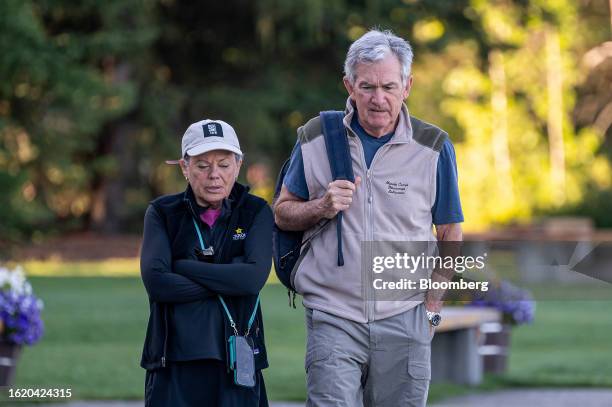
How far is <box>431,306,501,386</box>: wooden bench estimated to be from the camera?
12492 millimetres

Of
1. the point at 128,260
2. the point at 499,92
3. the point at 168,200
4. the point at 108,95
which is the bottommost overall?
the point at 168,200

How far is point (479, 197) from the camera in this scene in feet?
136

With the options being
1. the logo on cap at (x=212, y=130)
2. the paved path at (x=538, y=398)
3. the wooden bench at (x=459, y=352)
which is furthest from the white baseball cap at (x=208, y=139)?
the wooden bench at (x=459, y=352)

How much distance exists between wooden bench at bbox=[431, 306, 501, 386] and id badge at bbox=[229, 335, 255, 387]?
7263 millimetres

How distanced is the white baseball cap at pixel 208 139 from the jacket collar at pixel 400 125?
0.43m

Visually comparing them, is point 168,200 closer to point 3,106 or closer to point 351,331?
point 351,331

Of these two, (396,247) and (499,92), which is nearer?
(396,247)

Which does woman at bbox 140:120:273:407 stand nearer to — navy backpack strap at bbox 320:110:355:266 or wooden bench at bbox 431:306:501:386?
navy backpack strap at bbox 320:110:355:266

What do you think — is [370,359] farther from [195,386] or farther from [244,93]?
[244,93]

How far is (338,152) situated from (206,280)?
0.69m

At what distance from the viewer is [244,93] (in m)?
37.1

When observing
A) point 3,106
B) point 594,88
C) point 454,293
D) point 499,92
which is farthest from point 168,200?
point 594,88

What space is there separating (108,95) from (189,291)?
25828 mm

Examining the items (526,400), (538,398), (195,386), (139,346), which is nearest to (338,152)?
(195,386)
